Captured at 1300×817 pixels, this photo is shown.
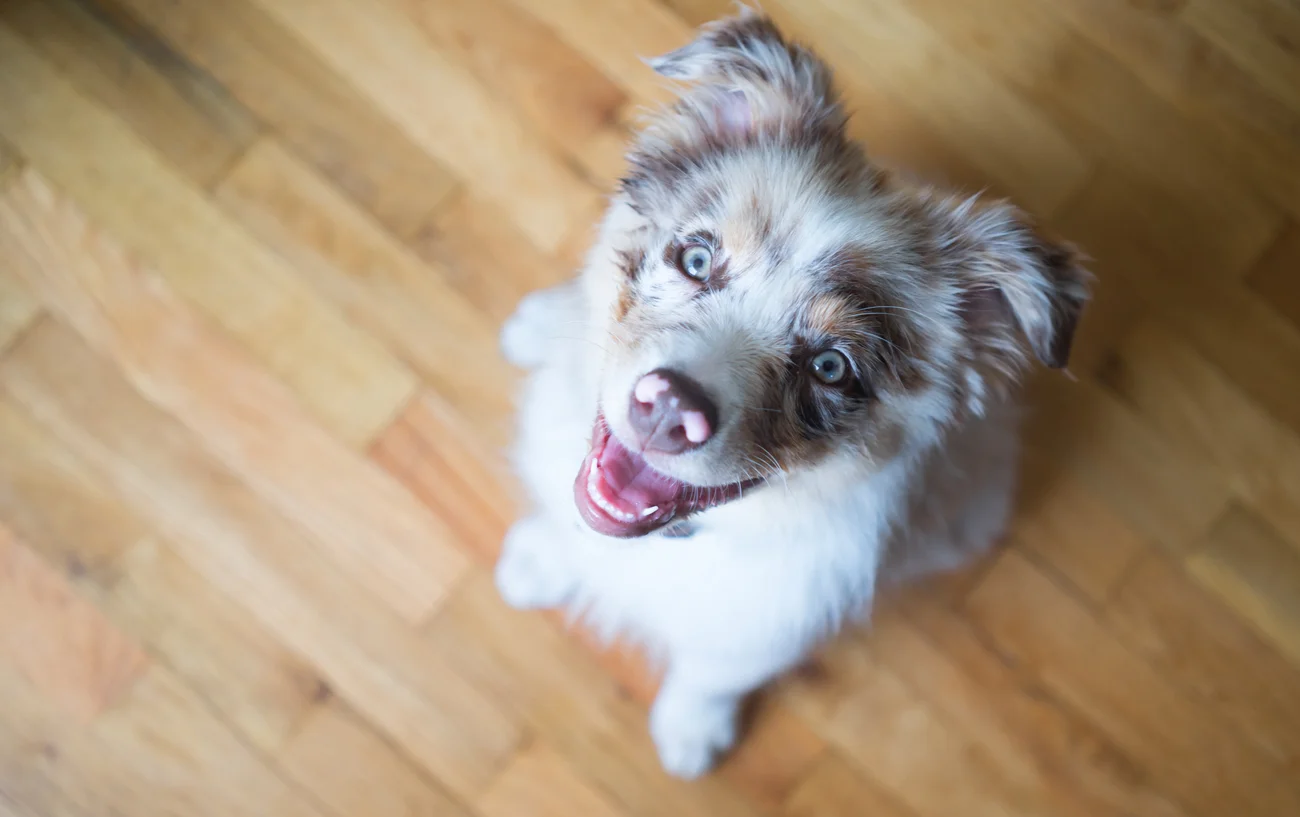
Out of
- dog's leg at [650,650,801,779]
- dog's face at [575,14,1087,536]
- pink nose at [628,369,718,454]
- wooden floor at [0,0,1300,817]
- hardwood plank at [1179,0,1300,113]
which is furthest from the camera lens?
hardwood plank at [1179,0,1300,113]

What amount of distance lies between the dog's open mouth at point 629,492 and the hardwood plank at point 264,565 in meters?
1.03

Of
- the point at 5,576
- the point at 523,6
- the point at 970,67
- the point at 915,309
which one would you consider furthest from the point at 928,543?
the point at 5,576

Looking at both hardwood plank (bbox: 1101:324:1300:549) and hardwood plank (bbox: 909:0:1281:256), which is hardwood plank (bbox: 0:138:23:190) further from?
hardwood plank (bbox: 1101:324:1300:549)

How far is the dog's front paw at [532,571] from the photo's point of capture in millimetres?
2207

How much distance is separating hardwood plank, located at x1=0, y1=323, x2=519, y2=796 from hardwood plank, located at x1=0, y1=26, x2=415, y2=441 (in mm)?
308

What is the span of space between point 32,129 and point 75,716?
1518 millimetres

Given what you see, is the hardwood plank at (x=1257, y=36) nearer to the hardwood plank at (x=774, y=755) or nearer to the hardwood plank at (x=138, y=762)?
the hardwood plank at (x=774, y=755)

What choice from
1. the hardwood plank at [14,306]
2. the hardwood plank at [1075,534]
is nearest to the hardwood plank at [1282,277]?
the hardwood plank at [1075,534]

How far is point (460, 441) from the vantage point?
2.38 metres

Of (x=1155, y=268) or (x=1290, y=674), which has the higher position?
(x=1155, y=268)

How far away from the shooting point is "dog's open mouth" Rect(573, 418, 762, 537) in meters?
1.51

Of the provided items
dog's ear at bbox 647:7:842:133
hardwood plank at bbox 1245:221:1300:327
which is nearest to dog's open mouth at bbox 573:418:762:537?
dog's ear at bbox 647:7:842:133

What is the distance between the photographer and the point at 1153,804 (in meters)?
2.38

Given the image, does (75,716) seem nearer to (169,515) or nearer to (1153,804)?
(169,515)
